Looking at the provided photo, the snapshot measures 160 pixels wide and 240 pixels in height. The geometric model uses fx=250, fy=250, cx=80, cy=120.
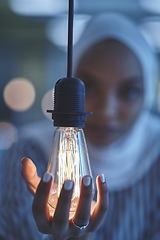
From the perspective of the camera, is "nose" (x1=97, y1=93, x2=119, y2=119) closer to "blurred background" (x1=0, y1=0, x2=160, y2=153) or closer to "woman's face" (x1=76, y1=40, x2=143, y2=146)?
"woman's face" (x1=76, y1=40, x2=143, y2=146)

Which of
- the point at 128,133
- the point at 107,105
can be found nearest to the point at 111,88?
the point at 107,105

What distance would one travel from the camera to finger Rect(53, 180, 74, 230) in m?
0.20

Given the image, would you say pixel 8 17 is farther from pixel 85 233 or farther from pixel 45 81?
pixel 85 233

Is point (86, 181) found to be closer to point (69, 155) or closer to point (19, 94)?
point (69, 155)

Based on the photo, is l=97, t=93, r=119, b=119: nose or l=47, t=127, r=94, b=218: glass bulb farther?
l=97, t=93, r=119, b=119: nose

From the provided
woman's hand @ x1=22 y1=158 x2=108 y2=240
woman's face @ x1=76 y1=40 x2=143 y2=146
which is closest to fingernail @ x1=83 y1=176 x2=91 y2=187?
woman's hand @ x1=22 y1=158 x2=108 y2=240

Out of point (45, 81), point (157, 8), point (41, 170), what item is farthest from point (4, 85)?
point (157, 8)

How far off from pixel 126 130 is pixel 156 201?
0.24m

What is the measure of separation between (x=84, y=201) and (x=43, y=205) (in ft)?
0.13

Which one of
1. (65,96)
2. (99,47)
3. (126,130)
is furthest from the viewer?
(126,130)

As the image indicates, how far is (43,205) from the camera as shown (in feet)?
0.72

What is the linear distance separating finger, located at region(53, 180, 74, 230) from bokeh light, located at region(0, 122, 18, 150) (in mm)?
598

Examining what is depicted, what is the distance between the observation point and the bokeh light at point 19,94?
78 centimetres

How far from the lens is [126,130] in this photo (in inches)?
28.6
